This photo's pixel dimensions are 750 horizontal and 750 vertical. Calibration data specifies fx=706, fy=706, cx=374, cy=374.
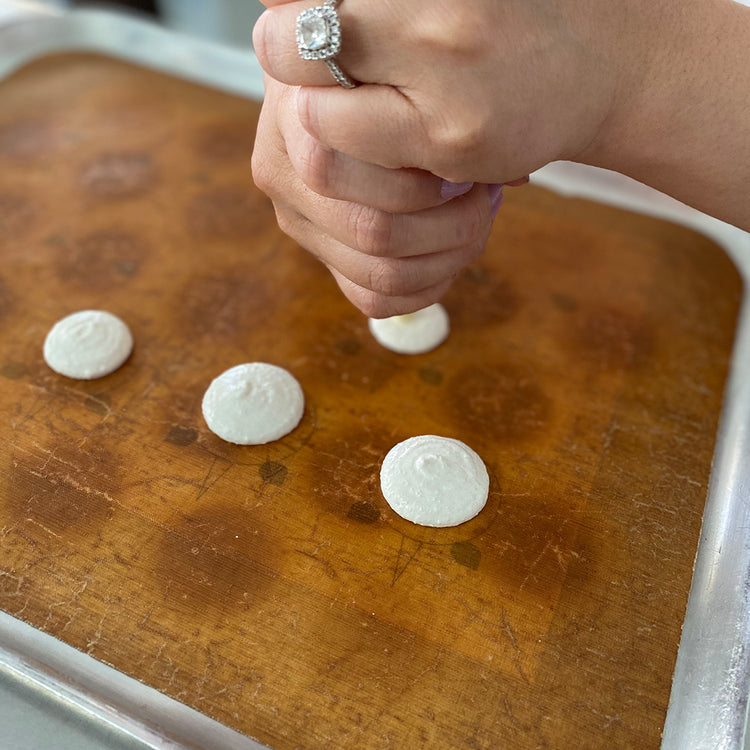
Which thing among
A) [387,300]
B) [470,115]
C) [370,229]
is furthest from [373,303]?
[470,115]

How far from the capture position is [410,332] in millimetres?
1261

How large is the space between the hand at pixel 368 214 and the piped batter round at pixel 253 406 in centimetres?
20

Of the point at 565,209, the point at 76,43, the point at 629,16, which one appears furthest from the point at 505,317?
the point at 76,43

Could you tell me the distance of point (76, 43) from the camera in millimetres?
1941

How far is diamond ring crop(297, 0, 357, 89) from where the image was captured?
729 millimetres

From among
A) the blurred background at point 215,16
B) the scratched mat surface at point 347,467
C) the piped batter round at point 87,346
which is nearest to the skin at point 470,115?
the scratched mat surface at point 347,467

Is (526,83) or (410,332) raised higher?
(526,83)

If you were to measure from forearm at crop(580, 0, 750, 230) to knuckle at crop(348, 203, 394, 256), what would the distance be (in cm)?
28

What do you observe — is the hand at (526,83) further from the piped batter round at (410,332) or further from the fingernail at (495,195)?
the piped batter round at (410,332)

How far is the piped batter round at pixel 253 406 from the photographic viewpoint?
112cm

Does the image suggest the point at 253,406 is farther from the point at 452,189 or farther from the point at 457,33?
the point at 457,33

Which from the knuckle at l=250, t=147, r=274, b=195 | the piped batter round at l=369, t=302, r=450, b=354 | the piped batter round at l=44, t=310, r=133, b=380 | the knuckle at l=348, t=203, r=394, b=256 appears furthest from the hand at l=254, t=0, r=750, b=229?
the piped batter round at l=44, t=310, r=133, b=380

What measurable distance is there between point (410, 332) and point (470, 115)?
53 cm

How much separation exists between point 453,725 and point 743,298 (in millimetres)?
1007
